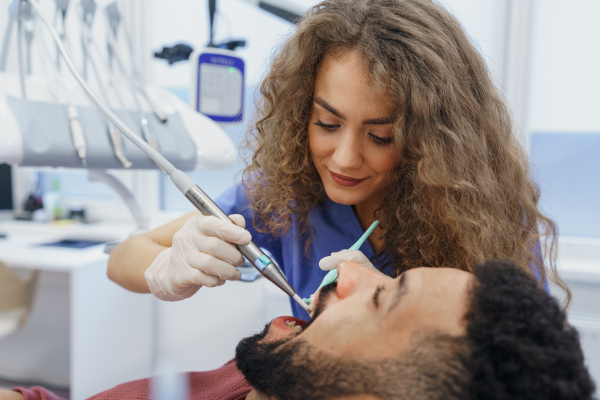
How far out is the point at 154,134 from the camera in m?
1.25

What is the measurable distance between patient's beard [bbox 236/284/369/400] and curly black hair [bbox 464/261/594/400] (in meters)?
0.16

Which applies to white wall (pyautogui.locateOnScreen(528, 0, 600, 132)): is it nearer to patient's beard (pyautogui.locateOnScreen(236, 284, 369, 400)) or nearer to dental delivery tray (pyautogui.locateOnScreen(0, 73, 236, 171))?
dental delivery tray (pyautogui.locateOnScreen(0, 73, 236, 171))

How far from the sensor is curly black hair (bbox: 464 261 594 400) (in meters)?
0.53

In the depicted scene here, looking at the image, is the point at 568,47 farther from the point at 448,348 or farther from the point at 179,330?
the point at 179,330

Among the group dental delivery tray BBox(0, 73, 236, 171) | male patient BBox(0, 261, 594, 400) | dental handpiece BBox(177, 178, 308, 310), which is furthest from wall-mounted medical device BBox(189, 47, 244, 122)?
male patient BBox(0, 261, 594, 400)

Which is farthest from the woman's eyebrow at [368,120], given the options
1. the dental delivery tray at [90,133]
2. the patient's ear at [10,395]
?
the patient's ear at [10,395]

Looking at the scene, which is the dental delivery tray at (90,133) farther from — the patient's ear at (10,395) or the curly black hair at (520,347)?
the curly black hair at (520,347)

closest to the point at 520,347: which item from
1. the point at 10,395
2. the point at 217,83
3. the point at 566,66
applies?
the point at 10,395

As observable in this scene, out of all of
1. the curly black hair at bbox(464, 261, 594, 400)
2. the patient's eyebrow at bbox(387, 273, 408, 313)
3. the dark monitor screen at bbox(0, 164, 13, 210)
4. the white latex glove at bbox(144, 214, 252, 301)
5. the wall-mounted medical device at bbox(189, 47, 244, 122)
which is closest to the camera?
the curly black hair at bbox(464, 261, 594, 400)

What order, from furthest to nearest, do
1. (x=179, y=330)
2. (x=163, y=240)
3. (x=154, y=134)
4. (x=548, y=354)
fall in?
(x=179, y=330) → (x=154, y=134) → (x=163, y=240) → (x=548, y=354)

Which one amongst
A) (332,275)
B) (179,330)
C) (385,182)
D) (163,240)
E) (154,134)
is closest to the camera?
(332,275)

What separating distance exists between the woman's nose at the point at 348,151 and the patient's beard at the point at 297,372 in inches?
10.4

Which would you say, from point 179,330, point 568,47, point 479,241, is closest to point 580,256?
point 568,47

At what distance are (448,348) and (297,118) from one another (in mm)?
555
